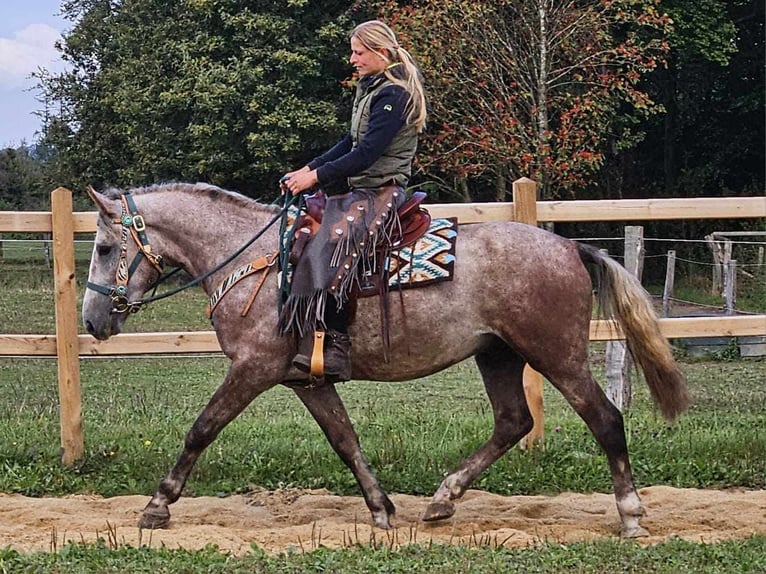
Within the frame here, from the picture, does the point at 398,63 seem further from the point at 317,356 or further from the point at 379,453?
the point at 379,453

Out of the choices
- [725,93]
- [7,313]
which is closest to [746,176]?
[725,93]

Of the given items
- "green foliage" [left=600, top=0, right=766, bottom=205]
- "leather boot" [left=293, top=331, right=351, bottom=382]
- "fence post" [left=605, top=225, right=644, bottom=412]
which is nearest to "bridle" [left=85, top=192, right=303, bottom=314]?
"leather boot" [left=293, top=331, right=351, bottom=382]

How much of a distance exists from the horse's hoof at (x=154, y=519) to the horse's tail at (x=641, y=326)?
8.77ft

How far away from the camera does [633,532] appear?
527 cm

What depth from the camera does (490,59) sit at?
66.2 feet

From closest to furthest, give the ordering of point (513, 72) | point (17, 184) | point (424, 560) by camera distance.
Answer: point (424, 560), point (513, 72), point (17, 184)

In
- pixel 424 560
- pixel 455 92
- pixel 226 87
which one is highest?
pixel 226 87

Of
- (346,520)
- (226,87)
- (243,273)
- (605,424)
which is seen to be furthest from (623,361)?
(226,87)

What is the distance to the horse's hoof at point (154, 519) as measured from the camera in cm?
536

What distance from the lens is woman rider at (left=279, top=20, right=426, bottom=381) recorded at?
204 inches

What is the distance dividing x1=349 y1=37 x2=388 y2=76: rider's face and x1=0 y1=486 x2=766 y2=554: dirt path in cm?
243

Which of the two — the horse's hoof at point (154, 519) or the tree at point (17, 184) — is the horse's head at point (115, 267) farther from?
the tree at point (17, 184)

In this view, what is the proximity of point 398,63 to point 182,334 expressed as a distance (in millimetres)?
2432

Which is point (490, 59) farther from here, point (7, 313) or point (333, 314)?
point (333, 314)
